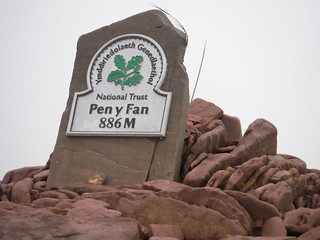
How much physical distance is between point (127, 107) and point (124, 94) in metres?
0.39

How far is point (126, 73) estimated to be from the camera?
35.1 feet

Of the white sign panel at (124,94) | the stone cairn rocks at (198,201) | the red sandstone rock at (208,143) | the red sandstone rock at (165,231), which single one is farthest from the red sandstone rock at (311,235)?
the white sign panel at (124,94)

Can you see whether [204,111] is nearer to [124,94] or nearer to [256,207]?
[124,94]

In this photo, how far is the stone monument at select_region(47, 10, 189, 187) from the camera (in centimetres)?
970

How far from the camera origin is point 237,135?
1209 centimetres

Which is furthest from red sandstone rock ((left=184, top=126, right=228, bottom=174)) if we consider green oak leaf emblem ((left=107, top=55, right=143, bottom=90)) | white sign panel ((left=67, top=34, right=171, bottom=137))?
green oak leaf emblem ((left=107, top=55, right=143, bottom=90))

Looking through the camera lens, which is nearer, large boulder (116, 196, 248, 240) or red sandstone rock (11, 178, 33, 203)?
large boulder (116, 196, 248, 240)

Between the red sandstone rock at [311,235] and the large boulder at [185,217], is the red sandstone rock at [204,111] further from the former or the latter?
the red sandstone rock at [311,235]

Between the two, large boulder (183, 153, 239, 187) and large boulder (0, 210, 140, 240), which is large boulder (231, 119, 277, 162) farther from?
large boulder (0, 210, 140, 240)

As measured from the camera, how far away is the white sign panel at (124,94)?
10023 millimetres

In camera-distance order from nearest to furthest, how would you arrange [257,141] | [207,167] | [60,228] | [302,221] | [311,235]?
[60,228] → [311,235] → [302,221] → [207,167] → [257,141]

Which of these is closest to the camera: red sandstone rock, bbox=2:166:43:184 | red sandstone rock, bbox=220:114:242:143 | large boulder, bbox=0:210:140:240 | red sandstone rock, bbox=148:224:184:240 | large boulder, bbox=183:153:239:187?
large boulder, bbox=0:210:140:240

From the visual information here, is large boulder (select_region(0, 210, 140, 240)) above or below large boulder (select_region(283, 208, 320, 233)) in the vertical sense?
below

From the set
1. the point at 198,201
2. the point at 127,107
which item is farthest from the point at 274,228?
the point at 127,107
